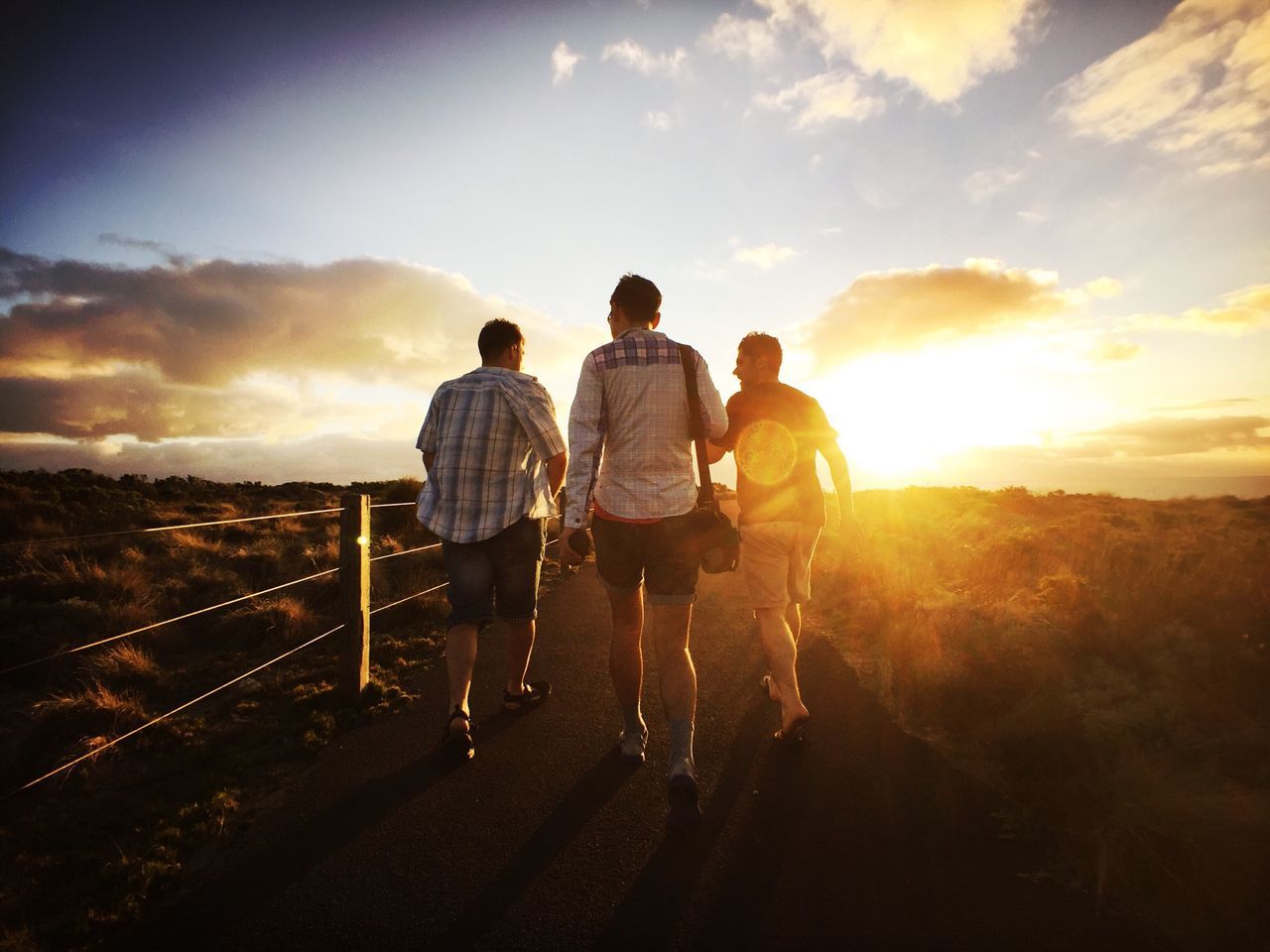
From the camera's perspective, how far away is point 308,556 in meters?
9.40

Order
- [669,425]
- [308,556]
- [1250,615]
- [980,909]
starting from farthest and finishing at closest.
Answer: [308,556] < [1250,615] < [669,425] < [980,909]

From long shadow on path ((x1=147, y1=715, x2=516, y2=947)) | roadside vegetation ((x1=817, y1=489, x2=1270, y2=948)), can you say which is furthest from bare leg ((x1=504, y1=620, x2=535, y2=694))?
roadside vegetation ((x1=817, y1=489, x2=1270, y2=948))

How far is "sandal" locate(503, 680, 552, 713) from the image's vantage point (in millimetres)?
3955

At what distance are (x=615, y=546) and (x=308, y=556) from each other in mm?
8381

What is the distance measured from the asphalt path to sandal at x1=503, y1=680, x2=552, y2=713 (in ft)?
0.30

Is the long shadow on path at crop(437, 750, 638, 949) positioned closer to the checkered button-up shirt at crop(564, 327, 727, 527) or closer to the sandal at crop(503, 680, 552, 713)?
the sandal at crop(503, 680, 552, 713)

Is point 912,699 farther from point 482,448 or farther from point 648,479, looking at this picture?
point 482,448

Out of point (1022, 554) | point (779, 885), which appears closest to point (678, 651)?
point (779, 885)

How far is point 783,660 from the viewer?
135 inches

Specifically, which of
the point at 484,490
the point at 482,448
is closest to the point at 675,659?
the point at 484,490

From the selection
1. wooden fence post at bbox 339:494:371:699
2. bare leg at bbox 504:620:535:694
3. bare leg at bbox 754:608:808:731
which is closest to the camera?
bare leg at bbox 754:608:808:731

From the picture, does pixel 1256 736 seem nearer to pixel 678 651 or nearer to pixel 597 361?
pixel 678 651

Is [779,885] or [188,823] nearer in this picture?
[779,885]

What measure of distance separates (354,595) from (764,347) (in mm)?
3335
